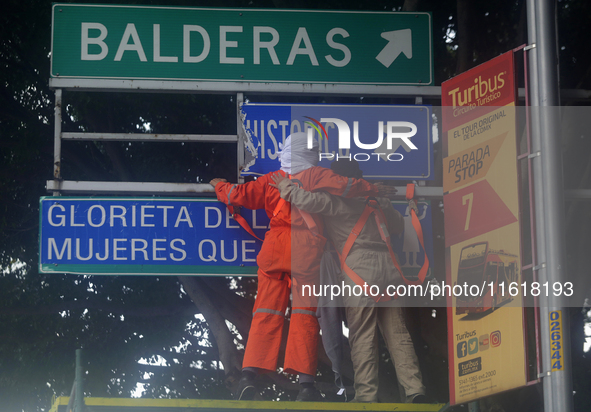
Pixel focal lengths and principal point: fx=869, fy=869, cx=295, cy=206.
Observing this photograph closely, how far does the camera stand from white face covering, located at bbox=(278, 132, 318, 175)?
842 centimetres

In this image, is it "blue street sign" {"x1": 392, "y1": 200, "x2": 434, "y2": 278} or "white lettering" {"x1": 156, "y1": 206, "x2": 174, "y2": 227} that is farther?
"blue street sign" {"x1": 392, "y1": 200, "x2": 434, "y2": 278}

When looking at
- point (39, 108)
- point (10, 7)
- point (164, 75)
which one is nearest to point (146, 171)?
point (39, 108)

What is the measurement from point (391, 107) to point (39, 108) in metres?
6.75

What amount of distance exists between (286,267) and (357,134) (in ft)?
5.39

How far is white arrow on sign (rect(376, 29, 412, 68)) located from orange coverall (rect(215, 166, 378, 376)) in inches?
61.3

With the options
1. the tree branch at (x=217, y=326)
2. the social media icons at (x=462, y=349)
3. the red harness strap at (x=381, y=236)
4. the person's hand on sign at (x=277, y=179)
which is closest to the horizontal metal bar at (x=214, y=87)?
the person's hand on sign at (x=277, y=179)

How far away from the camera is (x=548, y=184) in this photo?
589 centimetres

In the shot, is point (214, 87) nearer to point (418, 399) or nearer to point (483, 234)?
point (483, 234)

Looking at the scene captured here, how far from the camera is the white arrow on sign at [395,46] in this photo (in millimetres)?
9125

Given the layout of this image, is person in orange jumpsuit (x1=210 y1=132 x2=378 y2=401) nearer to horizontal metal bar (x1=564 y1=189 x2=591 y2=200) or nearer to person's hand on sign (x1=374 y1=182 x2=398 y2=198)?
person's hand on sign (x1=374 y1=182 x2=398 y2=198)

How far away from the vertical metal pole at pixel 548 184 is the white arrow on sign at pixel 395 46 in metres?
2.95

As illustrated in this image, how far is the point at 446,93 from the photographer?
28.1ft

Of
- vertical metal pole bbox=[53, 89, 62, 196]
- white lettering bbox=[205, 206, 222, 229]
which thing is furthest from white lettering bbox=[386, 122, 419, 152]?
vertical metal pole bbox=[53, 89, 62, 196]

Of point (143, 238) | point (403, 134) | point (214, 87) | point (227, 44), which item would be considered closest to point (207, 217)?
point (143, 238)
